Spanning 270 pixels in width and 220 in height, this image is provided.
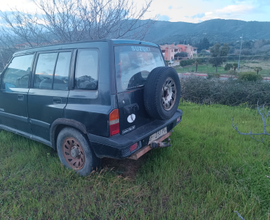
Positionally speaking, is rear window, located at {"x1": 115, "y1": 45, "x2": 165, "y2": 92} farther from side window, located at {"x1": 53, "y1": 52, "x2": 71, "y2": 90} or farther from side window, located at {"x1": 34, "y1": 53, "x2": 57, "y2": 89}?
side window, located at {"x1": 34, "y1": 53, "x2": 57, "y2": 89}

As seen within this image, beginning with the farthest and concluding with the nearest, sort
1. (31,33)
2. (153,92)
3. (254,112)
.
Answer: (31,33), (254,112), (153,92)

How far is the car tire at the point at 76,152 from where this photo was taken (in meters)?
2.67

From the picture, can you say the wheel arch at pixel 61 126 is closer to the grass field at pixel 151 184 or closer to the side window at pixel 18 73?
the grass field at pixel 151 184

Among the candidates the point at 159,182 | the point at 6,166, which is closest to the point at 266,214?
the point at 159,182

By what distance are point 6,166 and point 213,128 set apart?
416 cm

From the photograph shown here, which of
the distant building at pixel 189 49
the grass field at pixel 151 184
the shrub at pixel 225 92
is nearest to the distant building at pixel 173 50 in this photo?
the distant building at pixel 189 49

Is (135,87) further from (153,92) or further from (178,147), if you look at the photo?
(178,147)

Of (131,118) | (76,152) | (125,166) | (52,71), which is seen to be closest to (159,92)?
(131,118)

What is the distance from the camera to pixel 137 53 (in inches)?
112

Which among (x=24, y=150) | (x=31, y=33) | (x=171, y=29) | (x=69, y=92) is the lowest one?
(x=24, y=150)

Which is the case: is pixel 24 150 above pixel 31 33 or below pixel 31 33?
below

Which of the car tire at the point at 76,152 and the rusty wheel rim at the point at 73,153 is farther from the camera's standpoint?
the rusty wheel rim at the point at 73,153

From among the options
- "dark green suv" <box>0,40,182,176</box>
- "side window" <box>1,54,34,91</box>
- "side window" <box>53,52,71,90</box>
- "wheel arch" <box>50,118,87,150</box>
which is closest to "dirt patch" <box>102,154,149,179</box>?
"dark green suv" <box>0,40,182,176</box>

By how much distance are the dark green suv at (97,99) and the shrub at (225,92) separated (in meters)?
4.47
